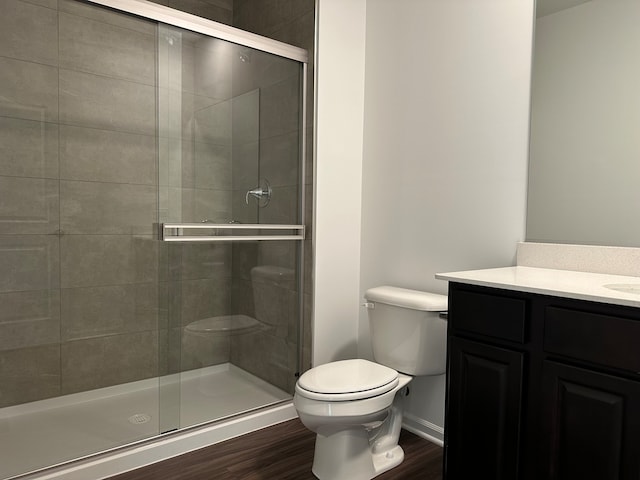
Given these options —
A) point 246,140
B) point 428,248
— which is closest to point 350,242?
point 428,248

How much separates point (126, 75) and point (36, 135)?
485 millimetres

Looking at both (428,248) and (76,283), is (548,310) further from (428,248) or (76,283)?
(76,283)

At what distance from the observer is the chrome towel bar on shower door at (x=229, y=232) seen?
7.22 feet

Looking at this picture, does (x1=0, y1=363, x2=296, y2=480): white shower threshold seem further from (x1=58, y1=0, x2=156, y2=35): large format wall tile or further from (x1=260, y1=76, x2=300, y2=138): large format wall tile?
(x1=58, y1=0, x2=156, y2=35): large format wall tile

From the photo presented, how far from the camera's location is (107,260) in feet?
7.97

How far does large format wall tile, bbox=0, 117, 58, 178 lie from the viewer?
201cm

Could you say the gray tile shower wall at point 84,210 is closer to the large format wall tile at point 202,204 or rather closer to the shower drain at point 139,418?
the large format wall tile at point 202,204

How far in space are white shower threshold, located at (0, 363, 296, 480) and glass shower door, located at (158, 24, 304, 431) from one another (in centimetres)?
1

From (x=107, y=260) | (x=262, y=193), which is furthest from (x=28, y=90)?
(x=262, y=193)

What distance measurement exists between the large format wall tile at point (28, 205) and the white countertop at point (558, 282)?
1729mm

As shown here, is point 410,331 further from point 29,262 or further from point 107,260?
point 29,262

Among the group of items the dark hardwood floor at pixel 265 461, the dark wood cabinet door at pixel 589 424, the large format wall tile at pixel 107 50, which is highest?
the large format wall tile at pixel 107 50

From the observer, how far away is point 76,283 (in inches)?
91.1

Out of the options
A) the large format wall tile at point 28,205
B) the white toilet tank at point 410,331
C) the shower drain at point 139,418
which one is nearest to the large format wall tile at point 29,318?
the large format wall tile at point 28,205
